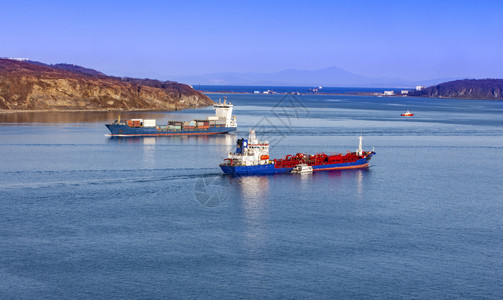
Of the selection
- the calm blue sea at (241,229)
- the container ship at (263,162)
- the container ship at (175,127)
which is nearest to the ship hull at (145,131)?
the container ship at (175,127)

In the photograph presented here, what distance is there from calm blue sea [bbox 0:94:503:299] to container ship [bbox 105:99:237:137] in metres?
27.6

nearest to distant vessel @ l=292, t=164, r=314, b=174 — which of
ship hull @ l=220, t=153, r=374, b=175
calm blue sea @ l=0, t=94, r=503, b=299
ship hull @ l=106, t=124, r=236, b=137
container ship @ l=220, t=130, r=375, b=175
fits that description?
container ship @ l=220, t=130, r=375, b=175

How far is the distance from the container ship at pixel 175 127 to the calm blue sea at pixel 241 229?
2756cm

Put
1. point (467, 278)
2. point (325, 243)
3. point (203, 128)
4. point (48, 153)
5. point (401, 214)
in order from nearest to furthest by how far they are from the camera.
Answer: point (467, 278) → point (325, 243) → point (401, 214) → point (48, 153) → point (203, 128)

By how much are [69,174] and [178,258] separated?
95.5 ft

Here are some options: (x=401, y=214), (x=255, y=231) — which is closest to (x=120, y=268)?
(x=255, y=231)

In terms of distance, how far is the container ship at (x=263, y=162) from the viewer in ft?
210

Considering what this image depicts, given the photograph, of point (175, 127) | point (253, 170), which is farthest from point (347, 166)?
point (175, 127)

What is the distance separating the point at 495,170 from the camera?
70312 millimetres

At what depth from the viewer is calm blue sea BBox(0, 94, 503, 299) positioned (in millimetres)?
32406

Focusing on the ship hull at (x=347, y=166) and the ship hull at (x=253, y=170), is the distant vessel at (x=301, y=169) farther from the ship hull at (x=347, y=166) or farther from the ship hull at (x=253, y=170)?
the ship hull at (x=347, y=166)

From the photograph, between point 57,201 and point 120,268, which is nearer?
point 120,268

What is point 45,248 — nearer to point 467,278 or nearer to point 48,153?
point 467,278

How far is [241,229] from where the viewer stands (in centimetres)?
4228
